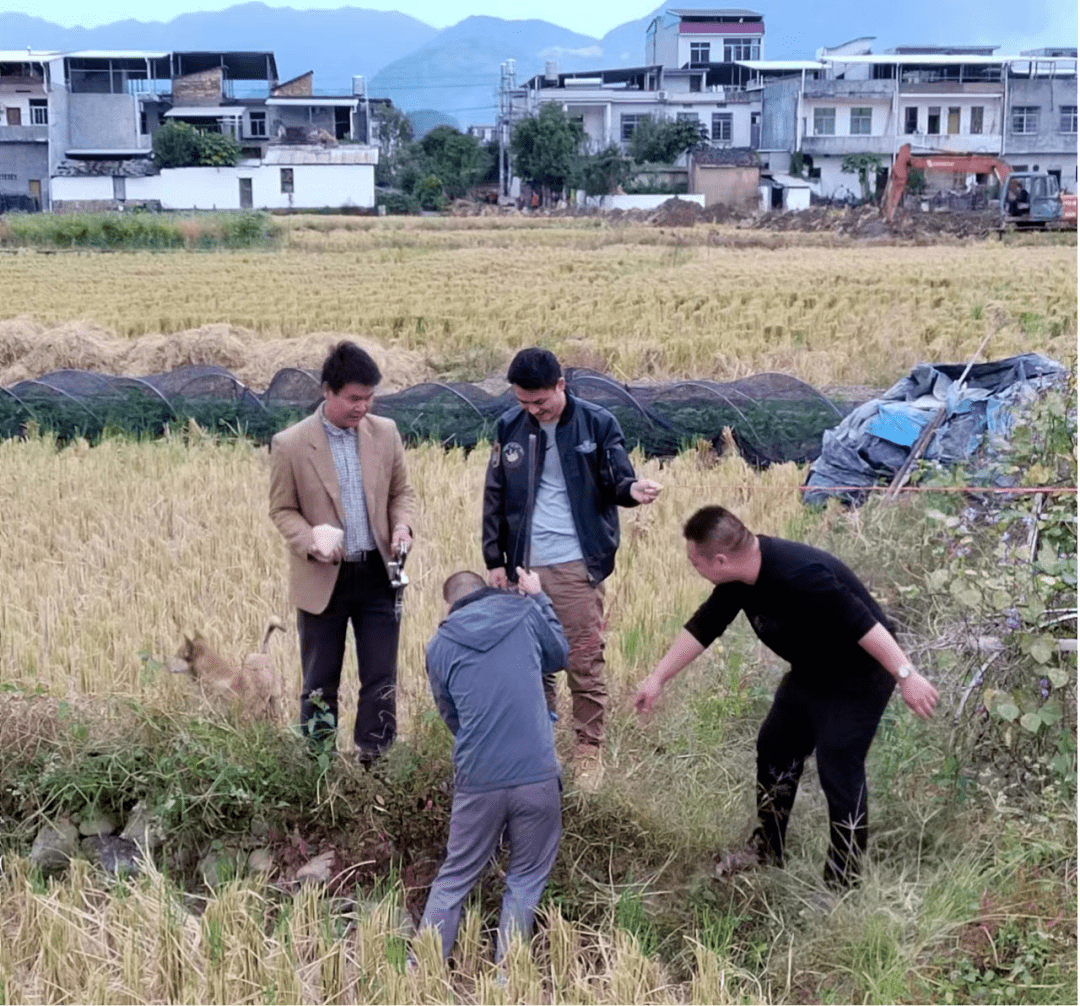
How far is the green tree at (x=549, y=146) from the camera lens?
188ft

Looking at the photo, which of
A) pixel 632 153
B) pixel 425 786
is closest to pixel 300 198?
pixel 632 153

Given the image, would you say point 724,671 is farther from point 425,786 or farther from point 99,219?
point 99,219

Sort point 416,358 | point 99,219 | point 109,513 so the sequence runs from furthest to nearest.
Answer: point 99,219 → point 416,358 → point 109,513

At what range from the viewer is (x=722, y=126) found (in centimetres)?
6719

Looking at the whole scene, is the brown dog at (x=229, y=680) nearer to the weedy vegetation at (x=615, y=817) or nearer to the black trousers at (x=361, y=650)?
the weedy vegetation at (x=615, y=817)

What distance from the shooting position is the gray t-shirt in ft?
16.3

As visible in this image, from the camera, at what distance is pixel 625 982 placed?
367 centimetres

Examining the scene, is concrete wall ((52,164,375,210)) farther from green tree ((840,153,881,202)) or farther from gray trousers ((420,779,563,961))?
gray trousers ((420,779,563,961))

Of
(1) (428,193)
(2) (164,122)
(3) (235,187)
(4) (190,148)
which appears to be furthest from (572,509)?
(2) (164,122)

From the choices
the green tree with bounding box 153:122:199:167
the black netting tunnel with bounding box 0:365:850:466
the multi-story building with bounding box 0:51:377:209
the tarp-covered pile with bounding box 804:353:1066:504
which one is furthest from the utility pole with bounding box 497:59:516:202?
the tarp-covered pile with bounding box 804:353:1066:504

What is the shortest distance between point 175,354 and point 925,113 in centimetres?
5074

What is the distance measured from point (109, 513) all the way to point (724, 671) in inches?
163

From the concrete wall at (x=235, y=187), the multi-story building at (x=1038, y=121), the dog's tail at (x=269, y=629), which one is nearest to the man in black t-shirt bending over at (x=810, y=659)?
the dog's tail at (x=269, y=629)

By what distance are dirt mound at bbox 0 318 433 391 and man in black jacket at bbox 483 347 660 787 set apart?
9.48m
